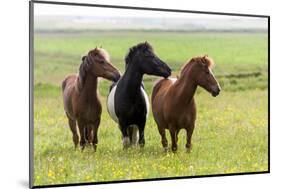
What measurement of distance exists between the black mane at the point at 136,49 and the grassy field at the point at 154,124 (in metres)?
0.04

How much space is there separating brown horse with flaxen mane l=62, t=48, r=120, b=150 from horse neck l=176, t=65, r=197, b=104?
0.45m

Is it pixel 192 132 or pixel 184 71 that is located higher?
pixel 184 71

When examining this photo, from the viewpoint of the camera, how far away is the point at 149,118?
4.72 m

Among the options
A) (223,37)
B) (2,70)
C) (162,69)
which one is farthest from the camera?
(223,37)

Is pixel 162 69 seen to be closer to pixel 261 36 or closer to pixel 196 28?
pixel 196 28

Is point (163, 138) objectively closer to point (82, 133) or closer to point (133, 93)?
point (133, 93)

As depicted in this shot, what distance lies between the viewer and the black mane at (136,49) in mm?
4633

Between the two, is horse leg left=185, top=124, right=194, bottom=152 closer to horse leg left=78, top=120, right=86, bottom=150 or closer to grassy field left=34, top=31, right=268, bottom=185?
grassy field left=34, top=31, right=268, bottom=185

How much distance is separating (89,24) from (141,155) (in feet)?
3.05

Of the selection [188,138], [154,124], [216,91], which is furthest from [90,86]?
[216,91]

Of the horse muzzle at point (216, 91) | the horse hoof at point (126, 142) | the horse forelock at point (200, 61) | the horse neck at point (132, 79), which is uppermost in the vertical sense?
the horse forelock at point (200, 61)

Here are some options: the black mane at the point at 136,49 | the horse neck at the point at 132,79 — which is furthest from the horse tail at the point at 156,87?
the black mane at the point at 136,49

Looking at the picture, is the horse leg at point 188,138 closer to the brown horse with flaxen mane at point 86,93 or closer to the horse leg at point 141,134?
the horse leg at point 141,134
